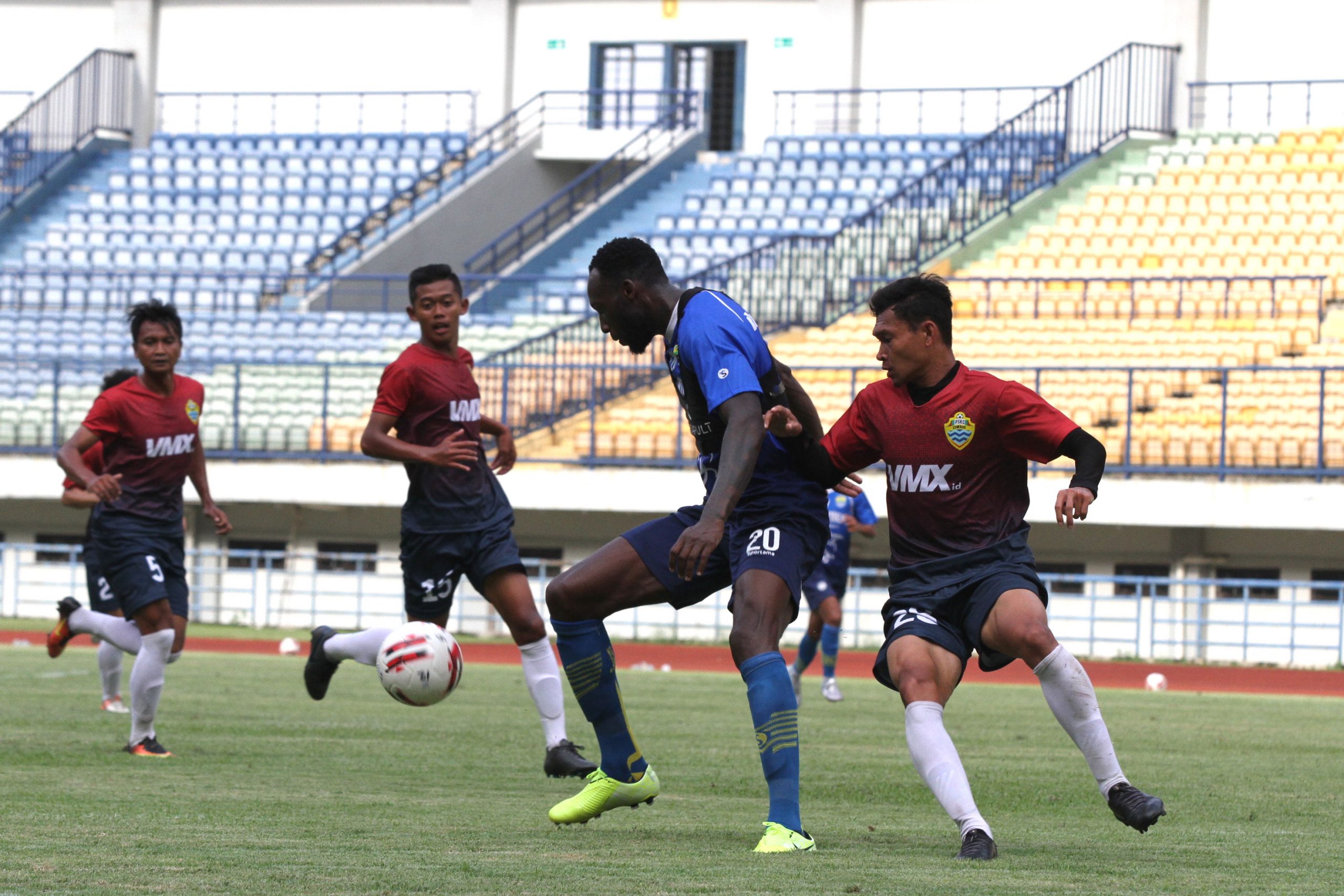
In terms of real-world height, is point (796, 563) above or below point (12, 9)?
below

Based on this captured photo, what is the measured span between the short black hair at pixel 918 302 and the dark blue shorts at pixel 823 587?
26.1ft

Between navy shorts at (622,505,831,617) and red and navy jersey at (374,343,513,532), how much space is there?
2.13m

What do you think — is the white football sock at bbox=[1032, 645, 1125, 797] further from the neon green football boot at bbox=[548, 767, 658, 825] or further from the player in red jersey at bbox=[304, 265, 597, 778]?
the player in red jersey at bbox=[304, 265, 597, 778]

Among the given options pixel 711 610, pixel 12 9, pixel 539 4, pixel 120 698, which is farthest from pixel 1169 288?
pixel 12 9

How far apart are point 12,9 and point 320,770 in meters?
33.5

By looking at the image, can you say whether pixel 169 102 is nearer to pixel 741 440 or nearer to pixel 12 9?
pixel 12 9

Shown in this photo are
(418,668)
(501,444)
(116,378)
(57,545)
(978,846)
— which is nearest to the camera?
(978,846)

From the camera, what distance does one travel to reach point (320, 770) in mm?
8125

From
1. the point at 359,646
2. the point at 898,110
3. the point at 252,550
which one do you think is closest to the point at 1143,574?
the point at 252,550

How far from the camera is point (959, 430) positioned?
237 inches

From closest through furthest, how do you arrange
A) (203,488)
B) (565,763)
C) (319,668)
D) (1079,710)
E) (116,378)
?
A: (1079,710)
(565,763)
(319,668)
(203,488)
(116,378)

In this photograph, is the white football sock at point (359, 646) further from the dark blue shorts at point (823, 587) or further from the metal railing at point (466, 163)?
the metal railing at point (466, 163)

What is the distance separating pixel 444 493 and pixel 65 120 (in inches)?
1176

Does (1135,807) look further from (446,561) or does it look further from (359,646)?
(446,561)
